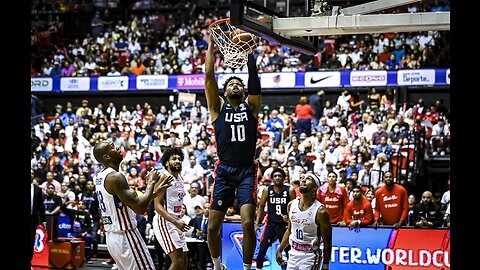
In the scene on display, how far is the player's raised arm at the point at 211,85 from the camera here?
8.16 m

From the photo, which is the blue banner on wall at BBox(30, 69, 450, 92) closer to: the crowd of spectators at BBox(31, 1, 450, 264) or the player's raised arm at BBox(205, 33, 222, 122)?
the crowd of spectators at BBox(31, 1, 450, 264)

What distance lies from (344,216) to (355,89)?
9582mm

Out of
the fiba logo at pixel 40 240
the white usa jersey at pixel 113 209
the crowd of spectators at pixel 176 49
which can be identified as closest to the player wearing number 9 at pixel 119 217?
the white usa jersey at pixel 113 209

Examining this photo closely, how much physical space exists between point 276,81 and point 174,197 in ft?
47.2

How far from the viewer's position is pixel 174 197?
9094 mm

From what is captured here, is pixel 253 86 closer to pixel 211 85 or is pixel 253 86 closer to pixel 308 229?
pixel 211 85

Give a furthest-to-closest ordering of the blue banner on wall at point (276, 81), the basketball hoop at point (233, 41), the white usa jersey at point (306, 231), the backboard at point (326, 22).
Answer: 1. the blue banner on wall at point (276, 81)
2. the white usa jersey at point (306, 231)
3. the basketball hoop at point (233, 41)
4. the backboard at point (326, 22)

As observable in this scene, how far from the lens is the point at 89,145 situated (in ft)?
72.7

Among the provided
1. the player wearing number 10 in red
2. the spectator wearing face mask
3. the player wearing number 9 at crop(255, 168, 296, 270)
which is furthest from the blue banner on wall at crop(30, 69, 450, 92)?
the player wearing number 10 in red

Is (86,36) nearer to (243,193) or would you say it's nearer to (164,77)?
(164,77)

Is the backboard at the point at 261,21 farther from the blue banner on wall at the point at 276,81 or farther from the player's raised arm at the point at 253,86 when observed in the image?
the blue banner on wall at the point at 276,81

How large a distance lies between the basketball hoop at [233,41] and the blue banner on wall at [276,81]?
12.4m
